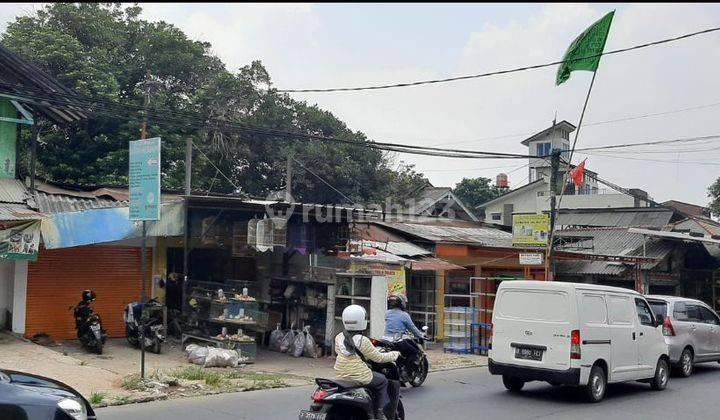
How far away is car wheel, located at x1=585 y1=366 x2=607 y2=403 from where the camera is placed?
11.4m

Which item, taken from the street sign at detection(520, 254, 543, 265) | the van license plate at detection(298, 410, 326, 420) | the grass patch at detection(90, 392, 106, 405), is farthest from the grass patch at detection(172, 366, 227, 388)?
the street sign at detection(520, 254, 543, 265)

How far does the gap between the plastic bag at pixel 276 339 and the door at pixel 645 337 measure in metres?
8.18

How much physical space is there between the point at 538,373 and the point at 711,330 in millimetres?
7031

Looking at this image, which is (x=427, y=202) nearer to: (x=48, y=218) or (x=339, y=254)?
(x=339, y=254)

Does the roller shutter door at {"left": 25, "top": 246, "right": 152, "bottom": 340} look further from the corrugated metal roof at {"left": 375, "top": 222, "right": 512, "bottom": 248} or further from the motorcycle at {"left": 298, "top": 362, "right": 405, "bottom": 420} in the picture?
the motorcycle at {"left": 298, "top": 362, "right": 405, "bottom": 420}

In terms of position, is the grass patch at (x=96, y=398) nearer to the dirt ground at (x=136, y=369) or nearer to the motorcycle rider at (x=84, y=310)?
the dirt ground at (x=136, y=369)

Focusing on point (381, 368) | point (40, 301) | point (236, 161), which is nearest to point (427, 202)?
Answer: point (236, 161)

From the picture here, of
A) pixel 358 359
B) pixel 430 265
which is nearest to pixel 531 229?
pixel 430 265

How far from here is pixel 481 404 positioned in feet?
36.6

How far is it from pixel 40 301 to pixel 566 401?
11.4m

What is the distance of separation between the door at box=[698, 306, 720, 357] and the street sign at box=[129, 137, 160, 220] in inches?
492

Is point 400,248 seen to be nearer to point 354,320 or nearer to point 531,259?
point 531,259

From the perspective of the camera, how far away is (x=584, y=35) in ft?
61.5

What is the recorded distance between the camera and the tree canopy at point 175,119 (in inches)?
955
